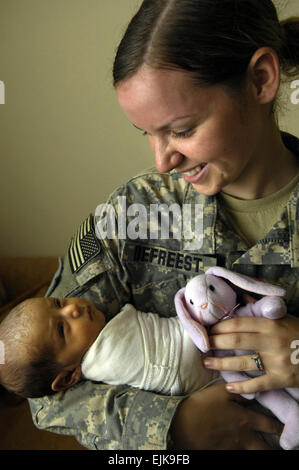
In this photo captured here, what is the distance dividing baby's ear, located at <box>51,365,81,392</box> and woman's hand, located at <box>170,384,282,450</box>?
0.90 feet

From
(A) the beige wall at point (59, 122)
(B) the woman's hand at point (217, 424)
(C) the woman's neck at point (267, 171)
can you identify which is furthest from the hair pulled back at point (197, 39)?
(A) the beige wall at point (59, 122)

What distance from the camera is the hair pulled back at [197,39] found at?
72 centimetres

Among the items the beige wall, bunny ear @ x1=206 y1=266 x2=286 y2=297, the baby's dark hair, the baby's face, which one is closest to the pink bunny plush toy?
bunny ear @ x1=206 y1=266 x2=286 y2=297

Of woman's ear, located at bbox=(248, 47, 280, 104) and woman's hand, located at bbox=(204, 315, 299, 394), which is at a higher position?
woman's ear, located at bbox=(248, 47, 280, 104)

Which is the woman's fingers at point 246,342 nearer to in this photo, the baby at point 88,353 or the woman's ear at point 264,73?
the baby at point 88,353

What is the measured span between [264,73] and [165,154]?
27cm

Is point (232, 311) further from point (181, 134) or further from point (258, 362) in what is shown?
point (181, 134)

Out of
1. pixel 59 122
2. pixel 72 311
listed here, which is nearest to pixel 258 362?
pixel 72 311

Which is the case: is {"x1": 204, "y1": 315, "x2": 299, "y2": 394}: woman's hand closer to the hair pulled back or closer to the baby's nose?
the baby's nose

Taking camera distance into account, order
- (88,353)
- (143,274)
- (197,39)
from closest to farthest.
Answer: (197,39)
(88,353)
(143,274)

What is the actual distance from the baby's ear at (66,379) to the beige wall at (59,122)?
1.10m

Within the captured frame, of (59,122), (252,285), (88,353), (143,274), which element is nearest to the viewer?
(252,285)

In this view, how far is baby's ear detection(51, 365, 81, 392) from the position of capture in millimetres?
956

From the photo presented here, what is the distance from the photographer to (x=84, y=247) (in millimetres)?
1038
